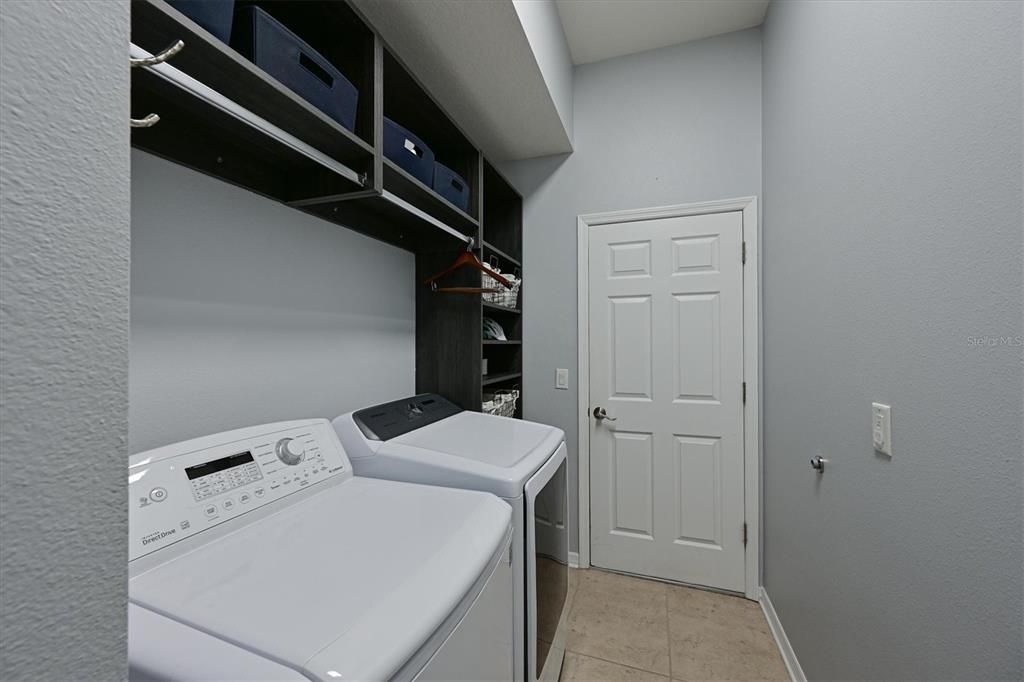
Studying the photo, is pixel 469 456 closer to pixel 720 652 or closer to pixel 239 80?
pixel 239 80

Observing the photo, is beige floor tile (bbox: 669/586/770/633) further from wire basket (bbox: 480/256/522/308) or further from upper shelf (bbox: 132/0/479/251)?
upper shelf (bbox: 132/0/479/251)

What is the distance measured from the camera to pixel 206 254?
3.60ft

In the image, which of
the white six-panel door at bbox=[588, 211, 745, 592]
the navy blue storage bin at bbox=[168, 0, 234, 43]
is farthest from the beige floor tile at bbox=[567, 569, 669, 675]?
the navy blue storage bin at bbox=[168, 0, 234, 43]

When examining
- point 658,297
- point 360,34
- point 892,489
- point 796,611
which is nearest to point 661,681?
point 796,611

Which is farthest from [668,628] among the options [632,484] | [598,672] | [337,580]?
[337,580]

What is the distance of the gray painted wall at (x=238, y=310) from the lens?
3.18 ft

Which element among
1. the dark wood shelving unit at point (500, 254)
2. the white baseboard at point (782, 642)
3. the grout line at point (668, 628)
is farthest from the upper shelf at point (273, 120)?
the white baseboard at point (782, 642)

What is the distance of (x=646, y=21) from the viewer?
2.13 meters

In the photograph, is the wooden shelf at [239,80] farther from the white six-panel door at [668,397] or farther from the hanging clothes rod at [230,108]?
the white six-panel door at [668,397]

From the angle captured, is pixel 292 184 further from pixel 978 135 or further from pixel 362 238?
pixel 978 135

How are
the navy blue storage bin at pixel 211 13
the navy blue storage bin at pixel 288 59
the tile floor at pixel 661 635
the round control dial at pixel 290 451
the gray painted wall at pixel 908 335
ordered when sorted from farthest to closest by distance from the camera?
the tile floor at pixel 661 635, the round control dial at pixel 290 451, the navy blue storage bin at pixel 288 59, the navy blue storage bin at pixel 211 13, the gray painted wall at pixel 908 335

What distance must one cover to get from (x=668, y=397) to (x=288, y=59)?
212 cm

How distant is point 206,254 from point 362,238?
0.63 metres

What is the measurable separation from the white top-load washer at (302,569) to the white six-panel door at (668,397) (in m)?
1.48
